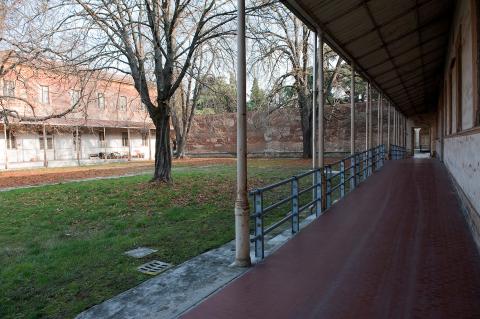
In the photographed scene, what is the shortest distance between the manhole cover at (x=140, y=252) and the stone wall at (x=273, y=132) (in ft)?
73.6

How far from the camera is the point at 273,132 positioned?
33.8 metres

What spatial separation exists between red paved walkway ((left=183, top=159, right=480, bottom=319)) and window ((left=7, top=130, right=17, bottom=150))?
24086mm

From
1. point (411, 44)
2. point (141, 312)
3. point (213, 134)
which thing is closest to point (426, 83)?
point (411, 44)

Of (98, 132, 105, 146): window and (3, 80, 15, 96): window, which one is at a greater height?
(3, 80, 15, 96): window

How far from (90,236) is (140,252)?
1649 mm

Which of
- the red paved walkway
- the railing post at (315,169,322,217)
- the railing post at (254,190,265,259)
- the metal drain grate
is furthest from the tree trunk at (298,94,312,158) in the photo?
the metal drain grate

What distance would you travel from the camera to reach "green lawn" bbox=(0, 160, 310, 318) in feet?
13.6

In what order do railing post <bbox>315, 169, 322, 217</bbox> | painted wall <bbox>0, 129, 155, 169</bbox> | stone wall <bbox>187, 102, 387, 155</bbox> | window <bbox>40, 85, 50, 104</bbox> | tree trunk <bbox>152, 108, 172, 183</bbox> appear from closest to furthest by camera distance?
railing post <bbox>315, 169, 322, 217</bbox> < tree trunk <bbox>152, 108, 172, 183</bbox> < painted wall <bbox>0, 129, 155, 169</bbox> < window <bbox>40, 85, 50, 104</bbox> < stone wall <bbox>187, 102, 387, 155</bbox>

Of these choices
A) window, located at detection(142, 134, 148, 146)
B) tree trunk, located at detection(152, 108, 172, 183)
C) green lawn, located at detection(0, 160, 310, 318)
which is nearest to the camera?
green lawn, located at detection(0, 160, 310, 318)

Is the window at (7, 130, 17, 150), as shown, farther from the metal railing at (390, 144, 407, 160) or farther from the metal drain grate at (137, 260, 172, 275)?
the metal railing at (390, 144, 407, 160)

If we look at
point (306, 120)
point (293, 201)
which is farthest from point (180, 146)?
point (293, 201)

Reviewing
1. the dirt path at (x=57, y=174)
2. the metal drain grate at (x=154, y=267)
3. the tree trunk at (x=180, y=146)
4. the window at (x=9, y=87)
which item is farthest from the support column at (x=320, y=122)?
the tree trunk at (x=180, y=146)

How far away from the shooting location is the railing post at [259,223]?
181 inches

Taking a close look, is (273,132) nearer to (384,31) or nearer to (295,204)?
(384,31)
